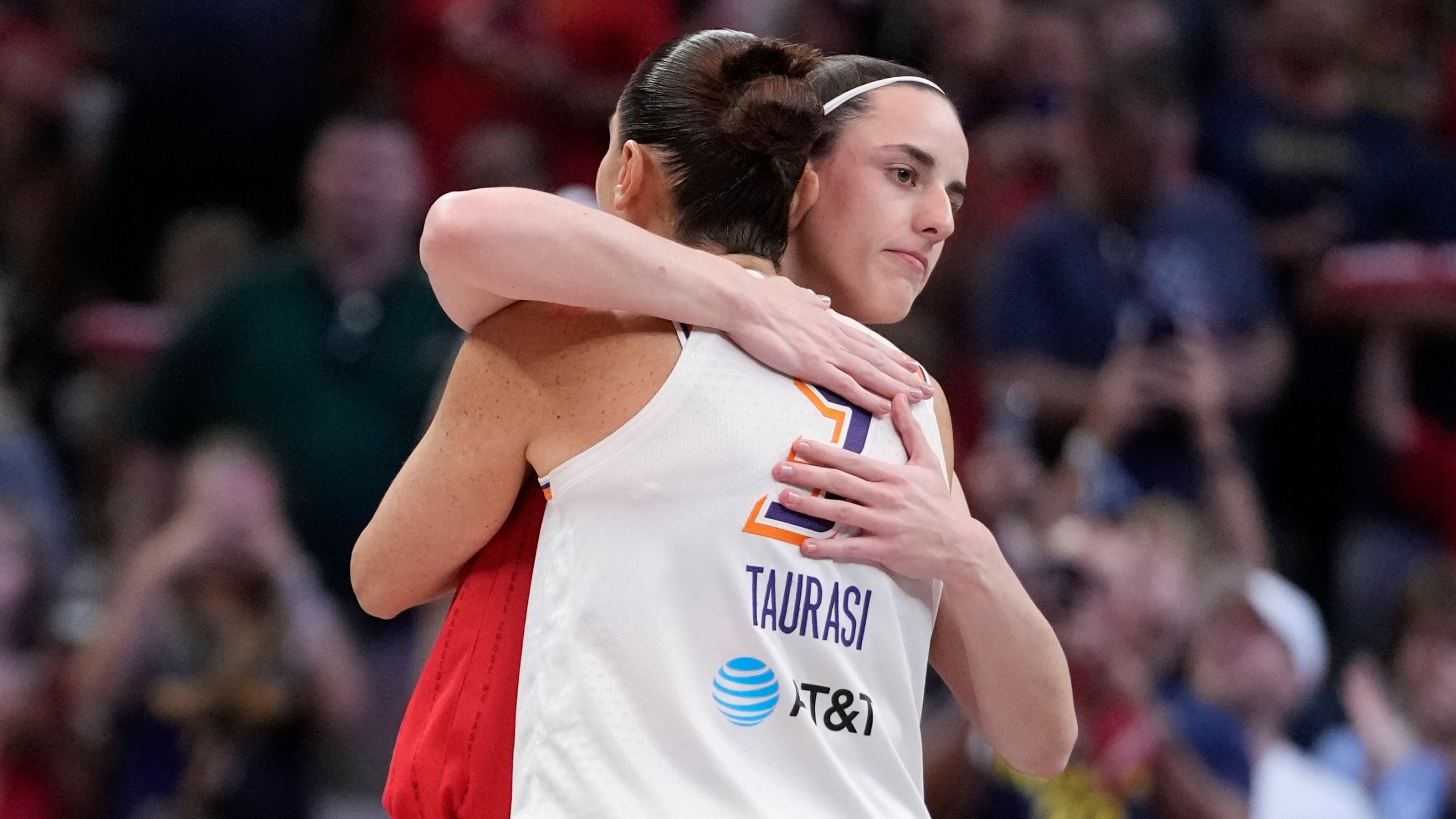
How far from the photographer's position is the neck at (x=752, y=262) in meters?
2.65

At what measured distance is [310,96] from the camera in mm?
7719

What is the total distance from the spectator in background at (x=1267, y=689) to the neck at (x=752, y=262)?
382 centimetres

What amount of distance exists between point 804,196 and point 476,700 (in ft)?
2.96

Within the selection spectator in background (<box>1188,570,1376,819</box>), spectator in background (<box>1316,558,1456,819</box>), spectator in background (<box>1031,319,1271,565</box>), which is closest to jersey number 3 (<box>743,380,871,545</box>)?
spectator in background (<box>1188,570,1376,819</box>)

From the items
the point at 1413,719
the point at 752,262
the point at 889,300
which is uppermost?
the point at 752,262

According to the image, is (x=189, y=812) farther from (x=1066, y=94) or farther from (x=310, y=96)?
(x=1066, y=94)

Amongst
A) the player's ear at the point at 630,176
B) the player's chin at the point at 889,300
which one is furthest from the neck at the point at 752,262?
the player's chin at the point at 889,300

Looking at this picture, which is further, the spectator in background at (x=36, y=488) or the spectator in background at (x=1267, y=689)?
the spectator in background at (x=36, y=488)

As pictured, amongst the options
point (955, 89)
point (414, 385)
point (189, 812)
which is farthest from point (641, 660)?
point (955, 89)

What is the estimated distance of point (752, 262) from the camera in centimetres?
267

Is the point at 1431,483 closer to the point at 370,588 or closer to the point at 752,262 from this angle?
the point at 752,262

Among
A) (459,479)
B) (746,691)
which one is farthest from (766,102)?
(746,691)

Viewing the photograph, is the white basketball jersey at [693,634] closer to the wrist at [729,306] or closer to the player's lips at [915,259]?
the wrist at [729,306]

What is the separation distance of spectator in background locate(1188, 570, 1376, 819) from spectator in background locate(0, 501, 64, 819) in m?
3.80
